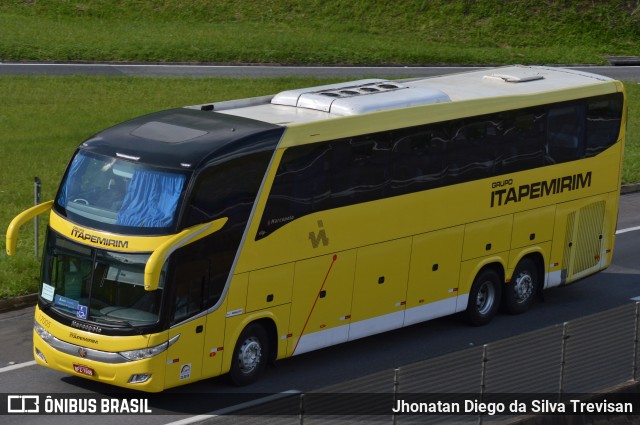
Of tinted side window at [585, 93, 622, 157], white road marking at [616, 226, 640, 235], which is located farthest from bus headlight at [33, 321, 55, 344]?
→ white road marking at [616, 226, 640, 235]

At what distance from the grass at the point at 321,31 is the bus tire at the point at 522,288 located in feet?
83.3

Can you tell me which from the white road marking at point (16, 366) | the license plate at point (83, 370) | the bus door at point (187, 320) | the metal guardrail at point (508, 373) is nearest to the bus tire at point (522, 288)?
the metal guardrail at point (508, 373)

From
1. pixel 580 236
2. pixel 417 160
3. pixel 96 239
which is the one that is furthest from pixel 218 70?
pixel 96 239

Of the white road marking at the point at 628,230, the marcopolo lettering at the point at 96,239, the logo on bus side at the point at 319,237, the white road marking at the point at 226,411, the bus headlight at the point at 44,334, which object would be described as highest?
the marcopolo lettering at the point at 96,239

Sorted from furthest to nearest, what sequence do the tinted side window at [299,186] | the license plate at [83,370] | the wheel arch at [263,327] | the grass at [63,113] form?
the grass at [63,113], the tinted side window at [299,186], the wheel arch at [263,327], the license plate at [83,370]

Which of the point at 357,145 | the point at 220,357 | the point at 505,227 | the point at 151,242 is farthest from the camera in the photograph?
the point at 505,227

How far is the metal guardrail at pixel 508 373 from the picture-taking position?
1276 cm

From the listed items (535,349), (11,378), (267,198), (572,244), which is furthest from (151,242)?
(572,244)

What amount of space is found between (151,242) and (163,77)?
25.9 meters

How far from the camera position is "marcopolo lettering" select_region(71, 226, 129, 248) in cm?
1528

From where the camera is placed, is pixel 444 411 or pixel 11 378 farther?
pixel 11 378

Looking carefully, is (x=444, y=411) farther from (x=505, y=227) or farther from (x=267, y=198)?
(x=505, y=227)

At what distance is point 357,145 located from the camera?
58.0 feet

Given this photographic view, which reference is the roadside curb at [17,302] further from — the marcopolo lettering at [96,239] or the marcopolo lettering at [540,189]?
the marcopolo lettering at [540,189]
